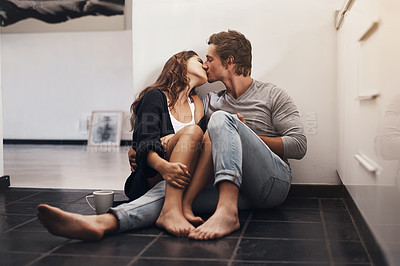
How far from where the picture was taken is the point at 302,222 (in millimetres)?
1956

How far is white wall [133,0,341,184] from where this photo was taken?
100 inches

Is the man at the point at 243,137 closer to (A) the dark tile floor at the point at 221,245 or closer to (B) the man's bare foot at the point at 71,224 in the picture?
(A) the dark tile floor at the point at 221,245

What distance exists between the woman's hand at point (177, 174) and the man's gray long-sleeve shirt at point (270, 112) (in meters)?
0.55

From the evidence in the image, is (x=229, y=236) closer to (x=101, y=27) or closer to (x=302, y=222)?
(x=302, y=222)

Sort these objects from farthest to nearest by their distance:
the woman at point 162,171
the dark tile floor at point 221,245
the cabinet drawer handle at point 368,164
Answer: the woman at point 162,171
the dark tile floor at point 221,245
the cabinet drawer handle at point 368,164

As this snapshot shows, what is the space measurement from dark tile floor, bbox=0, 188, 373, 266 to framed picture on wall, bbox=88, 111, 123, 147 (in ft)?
→ 14.7

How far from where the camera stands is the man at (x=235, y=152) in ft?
5.41

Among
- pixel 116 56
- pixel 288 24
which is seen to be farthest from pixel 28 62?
pixel 288 24

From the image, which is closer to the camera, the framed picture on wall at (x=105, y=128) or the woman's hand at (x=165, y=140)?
the woman's hand at (x=165, y=140)

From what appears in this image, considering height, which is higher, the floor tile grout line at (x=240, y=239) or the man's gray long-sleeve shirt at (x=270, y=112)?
the man's gray long-sleeve shirt at (x=270, y=112)

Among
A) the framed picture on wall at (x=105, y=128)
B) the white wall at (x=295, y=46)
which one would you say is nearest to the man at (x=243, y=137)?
the white wall at (x=295, y=46)

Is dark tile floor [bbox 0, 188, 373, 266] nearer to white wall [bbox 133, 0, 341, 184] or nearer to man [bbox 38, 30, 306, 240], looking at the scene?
man [bbox 38, 30, 306, 240]

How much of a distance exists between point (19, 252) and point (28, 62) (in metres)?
5.99

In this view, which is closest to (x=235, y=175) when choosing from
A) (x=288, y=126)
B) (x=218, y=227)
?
(x=218, y=227)
